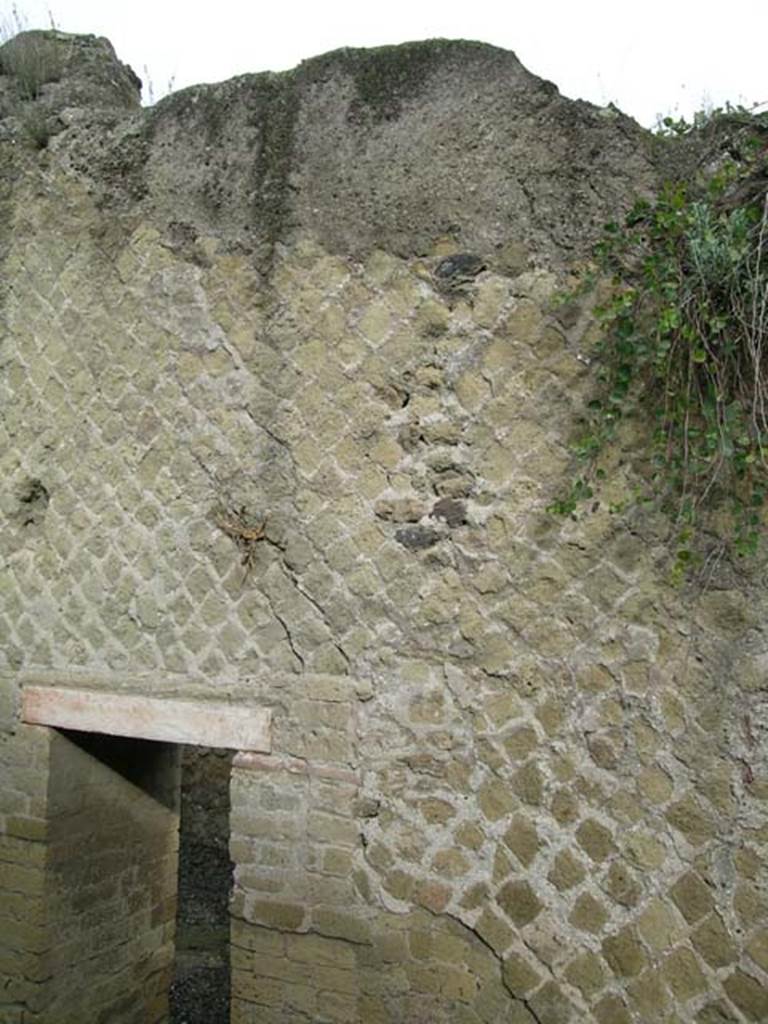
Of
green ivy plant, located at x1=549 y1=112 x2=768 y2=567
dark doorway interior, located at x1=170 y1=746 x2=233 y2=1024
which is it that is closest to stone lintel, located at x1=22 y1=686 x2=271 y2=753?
green ivy plant, located at x1=549 y1=112 x2=768 y2=567

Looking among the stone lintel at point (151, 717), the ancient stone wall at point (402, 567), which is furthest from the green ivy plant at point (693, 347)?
the stone lintel at point (151, 717)

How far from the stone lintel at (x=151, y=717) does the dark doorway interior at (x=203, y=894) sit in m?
2.46

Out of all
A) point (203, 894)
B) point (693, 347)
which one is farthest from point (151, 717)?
point (203, 894)

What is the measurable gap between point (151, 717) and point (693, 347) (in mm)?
2524

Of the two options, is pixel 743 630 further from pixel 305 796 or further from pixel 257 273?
pixel 257 273

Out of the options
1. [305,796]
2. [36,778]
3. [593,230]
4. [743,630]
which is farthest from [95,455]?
[743,630]

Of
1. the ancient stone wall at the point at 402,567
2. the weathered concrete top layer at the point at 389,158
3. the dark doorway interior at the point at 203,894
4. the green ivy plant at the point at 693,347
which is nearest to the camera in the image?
the green ivy plant at the point at 693,347

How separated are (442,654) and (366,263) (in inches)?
59.0

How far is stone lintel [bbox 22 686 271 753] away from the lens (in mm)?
3564

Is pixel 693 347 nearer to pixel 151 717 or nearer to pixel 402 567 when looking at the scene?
pixel 402 567

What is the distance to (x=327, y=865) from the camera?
341 cm

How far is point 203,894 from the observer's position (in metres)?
6.59

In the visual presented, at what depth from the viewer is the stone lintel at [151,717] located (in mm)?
3564

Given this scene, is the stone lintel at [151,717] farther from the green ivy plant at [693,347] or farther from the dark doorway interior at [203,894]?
the dark doorway interior at [203,894]
